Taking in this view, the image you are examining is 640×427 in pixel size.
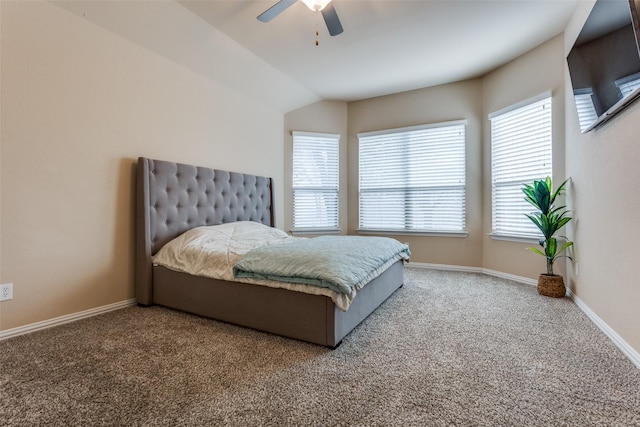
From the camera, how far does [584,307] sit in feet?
8.11

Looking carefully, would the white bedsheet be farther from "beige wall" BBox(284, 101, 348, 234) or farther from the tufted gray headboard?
"beige wall" BBox(284, 101, 348, 234)

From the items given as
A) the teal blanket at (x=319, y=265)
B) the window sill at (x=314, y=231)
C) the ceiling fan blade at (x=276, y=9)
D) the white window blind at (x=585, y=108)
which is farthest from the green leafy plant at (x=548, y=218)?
the ceiling fan blade at (x=276, y=9)

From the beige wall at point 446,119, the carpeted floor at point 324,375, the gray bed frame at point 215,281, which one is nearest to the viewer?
the carpeted floor at point 324,375

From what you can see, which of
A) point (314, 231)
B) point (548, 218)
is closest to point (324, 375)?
point (548, 218)

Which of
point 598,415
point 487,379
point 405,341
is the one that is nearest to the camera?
point 598,415

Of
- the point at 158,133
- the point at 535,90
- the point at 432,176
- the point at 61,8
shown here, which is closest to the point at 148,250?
the point at 158,133

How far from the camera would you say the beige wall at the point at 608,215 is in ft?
A: 5.73

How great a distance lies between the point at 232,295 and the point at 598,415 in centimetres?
209

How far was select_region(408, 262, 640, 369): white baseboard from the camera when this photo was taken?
1711 millimetres

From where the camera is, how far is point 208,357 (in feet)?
5.58

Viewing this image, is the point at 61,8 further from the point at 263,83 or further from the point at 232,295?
the point at 232,295

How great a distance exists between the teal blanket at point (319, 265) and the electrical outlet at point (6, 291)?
4.92ft

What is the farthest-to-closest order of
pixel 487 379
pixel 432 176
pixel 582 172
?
pixel 432 176 < pixel 582 172 < pixel 487 379

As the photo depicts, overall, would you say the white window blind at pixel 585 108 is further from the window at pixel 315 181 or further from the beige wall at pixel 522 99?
the window at pixel 315 181
